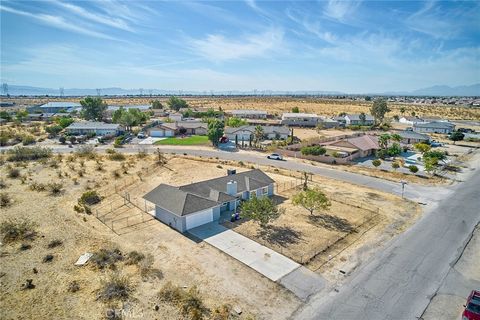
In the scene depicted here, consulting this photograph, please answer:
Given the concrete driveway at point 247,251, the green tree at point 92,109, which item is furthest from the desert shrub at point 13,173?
the green tree at point 92,109

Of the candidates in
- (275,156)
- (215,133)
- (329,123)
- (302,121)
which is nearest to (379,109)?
(329,123)

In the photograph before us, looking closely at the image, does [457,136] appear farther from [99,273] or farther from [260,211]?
[99,273]

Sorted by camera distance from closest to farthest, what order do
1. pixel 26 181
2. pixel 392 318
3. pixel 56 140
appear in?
pixel 392 318
pixel 26 181
pixel 56 140

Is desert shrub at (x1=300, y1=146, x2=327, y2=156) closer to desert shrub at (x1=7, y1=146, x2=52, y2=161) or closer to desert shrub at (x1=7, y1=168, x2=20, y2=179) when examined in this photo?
desert shrub at (x1=7, y1=168, x2=20, y2=179)

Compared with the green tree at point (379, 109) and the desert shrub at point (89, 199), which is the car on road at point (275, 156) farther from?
the green tree at point (379, 109)

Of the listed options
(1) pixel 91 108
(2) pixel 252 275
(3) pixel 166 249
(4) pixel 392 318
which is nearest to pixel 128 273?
(3) pixel 166 249

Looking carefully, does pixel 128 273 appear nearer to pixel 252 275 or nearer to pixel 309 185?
pixel 252 275

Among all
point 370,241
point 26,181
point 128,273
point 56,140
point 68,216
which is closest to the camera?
point 128,273

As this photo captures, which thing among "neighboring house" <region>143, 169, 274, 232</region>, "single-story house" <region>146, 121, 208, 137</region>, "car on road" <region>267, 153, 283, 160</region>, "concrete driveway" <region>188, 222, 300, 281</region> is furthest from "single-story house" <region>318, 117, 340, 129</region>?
"concrete driveway" <region>188, 222, 300, 281</region>
